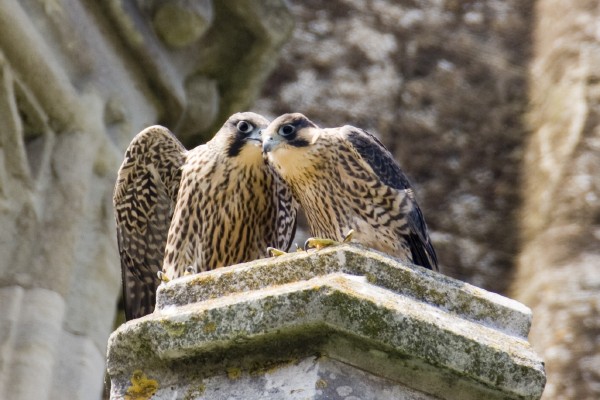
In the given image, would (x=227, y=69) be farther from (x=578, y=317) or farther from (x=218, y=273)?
(x=218, y=273)

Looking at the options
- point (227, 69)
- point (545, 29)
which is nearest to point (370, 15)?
point (545, 29)

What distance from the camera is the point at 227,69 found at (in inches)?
303

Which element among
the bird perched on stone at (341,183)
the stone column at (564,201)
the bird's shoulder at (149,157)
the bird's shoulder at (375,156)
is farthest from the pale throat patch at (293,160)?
the stone column at (564,201)

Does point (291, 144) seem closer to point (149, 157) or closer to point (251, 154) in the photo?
point (251, 154)

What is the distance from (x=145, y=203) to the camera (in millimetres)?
6176

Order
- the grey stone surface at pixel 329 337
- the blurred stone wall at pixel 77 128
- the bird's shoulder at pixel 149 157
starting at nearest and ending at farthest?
the grey stone surface at pixel 329 337
the bird's shoulder at pixel 149 157
the blurred stone wall at pixel 77 128

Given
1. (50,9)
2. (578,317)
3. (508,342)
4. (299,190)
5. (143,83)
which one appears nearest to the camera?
(508,342)

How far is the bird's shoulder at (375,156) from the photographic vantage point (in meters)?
5.32

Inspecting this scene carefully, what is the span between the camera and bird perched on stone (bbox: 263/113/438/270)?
5266 millimetres

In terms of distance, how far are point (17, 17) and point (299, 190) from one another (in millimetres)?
1747

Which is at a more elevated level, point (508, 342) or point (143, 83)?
point (143, 83)

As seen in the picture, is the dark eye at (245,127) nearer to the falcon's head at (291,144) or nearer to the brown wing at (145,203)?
the falcon's head at (291,144)

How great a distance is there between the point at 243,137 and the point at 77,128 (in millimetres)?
1324

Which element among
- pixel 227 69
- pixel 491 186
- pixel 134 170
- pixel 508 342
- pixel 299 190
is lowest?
pixel 508 342
